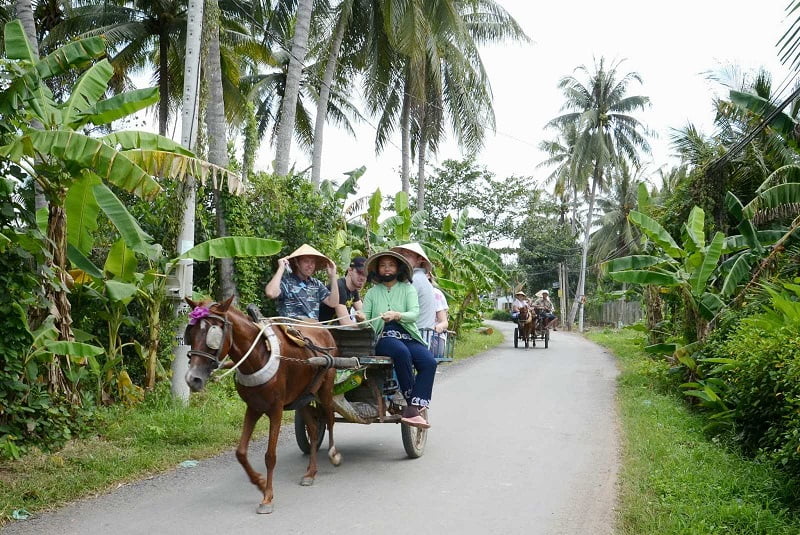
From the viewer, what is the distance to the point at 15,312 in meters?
6.67

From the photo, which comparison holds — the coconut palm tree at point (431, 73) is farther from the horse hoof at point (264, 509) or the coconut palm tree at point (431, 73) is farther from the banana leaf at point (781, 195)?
the horse hoof at point (264, 509)

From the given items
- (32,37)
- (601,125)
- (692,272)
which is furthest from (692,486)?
(601,125)

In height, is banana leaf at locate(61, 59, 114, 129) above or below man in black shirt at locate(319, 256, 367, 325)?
above

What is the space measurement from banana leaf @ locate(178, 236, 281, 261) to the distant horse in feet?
50.5

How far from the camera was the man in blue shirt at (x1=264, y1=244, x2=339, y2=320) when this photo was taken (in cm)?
723

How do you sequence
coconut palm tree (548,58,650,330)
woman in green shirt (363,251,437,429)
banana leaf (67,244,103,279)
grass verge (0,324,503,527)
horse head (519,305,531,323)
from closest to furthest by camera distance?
grass verge (0,324,503,527), woman in green shirt (363,251,437,429), banana leaf (67,244,103,279), horse head (519,305,531,323), coconut palm tree (548,58,650,330)

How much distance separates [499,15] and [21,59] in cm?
2027

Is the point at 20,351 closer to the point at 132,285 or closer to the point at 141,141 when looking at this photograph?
the point at 132,285

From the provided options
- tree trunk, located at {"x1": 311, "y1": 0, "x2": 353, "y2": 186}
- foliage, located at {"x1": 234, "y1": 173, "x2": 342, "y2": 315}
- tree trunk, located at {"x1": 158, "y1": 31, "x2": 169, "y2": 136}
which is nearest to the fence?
tree trunk, located at {"x1": 311, "y1": 0, "x2": 353, "y2": 186}

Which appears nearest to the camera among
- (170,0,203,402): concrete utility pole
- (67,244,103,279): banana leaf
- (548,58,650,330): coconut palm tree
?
(67,244,103,279): banana leaf

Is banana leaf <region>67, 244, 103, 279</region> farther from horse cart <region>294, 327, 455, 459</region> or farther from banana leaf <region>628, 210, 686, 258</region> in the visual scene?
banana leaf <region>628, 210, 686, 258</region>

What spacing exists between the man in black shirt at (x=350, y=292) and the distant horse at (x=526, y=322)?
14.1 metres

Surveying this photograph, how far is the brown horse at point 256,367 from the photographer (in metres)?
5.08

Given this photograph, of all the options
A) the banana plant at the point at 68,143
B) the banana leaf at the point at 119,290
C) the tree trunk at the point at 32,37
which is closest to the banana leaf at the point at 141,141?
the banana plant at the point at 68,143
